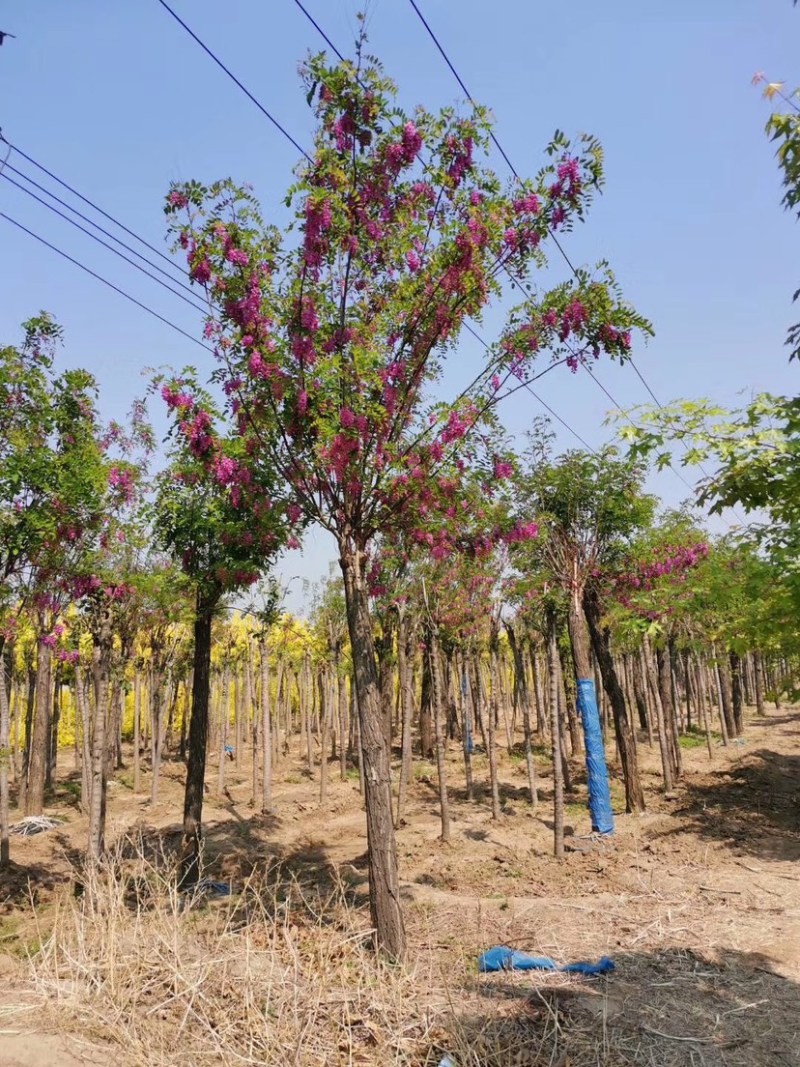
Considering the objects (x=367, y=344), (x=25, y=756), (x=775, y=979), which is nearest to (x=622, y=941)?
(x=775, y=979)

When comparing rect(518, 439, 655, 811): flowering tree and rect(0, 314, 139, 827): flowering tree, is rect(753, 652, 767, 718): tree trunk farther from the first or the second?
rect(0, 314, 139, 827): flowering tree

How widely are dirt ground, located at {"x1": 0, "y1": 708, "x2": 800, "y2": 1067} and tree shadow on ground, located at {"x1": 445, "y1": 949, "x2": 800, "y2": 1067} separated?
0.02 meters

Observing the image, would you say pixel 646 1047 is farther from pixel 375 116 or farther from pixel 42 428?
pixel 42 428

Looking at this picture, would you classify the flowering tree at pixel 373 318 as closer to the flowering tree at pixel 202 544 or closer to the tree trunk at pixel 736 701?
the flowering tree at pixel 202 544

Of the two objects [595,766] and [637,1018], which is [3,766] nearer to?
[637,1018]

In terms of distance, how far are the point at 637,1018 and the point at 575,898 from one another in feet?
13.7

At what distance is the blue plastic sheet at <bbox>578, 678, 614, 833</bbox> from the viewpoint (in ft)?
43.5

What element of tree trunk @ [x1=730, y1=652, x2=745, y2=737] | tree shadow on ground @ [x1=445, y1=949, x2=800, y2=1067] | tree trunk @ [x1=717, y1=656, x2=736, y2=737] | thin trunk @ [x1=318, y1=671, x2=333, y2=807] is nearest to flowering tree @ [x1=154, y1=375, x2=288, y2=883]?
tree shadow on ground @ [x1=445, y1=949, x2=800, y2=1067]

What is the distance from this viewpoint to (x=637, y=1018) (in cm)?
539

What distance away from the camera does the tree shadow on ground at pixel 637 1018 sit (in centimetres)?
463

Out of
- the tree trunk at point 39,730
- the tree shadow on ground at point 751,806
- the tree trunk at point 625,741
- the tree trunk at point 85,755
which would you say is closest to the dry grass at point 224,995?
the tree shadow on ground at point 751,806

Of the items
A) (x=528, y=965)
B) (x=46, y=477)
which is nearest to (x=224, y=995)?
(x=528, y=965)

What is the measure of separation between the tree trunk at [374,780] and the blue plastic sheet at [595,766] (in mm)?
7798

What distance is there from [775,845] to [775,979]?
657 cm
